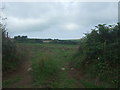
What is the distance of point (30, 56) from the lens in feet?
33.6

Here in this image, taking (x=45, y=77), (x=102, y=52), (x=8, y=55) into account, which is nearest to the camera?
(x=45, y=77)

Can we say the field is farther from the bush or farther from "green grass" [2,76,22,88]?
the bush

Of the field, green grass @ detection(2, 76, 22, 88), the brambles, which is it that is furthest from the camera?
the brambles

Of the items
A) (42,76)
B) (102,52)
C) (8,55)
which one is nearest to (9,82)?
(42,76)

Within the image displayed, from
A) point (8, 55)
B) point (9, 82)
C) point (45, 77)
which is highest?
point (8, 55)

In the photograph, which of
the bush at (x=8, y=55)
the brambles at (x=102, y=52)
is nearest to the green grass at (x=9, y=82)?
the bush at (x=8, y=55)

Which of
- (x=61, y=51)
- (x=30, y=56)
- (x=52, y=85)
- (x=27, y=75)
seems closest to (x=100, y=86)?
(x=52, y=85)

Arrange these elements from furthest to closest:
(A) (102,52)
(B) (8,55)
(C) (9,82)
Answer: (B) (8,55) < (A) (102,52) < (C) (9,82)

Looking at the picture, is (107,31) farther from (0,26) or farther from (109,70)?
(0,26)

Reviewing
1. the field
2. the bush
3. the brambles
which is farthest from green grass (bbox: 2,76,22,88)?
the brambles

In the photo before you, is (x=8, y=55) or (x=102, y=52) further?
(x=8, y=55)

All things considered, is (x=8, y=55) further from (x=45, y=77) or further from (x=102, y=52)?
(x=102, y=52)

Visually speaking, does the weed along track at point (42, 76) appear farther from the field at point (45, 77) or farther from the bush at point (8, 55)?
the bush at point (8, 55)

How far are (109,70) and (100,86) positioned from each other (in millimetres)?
910
